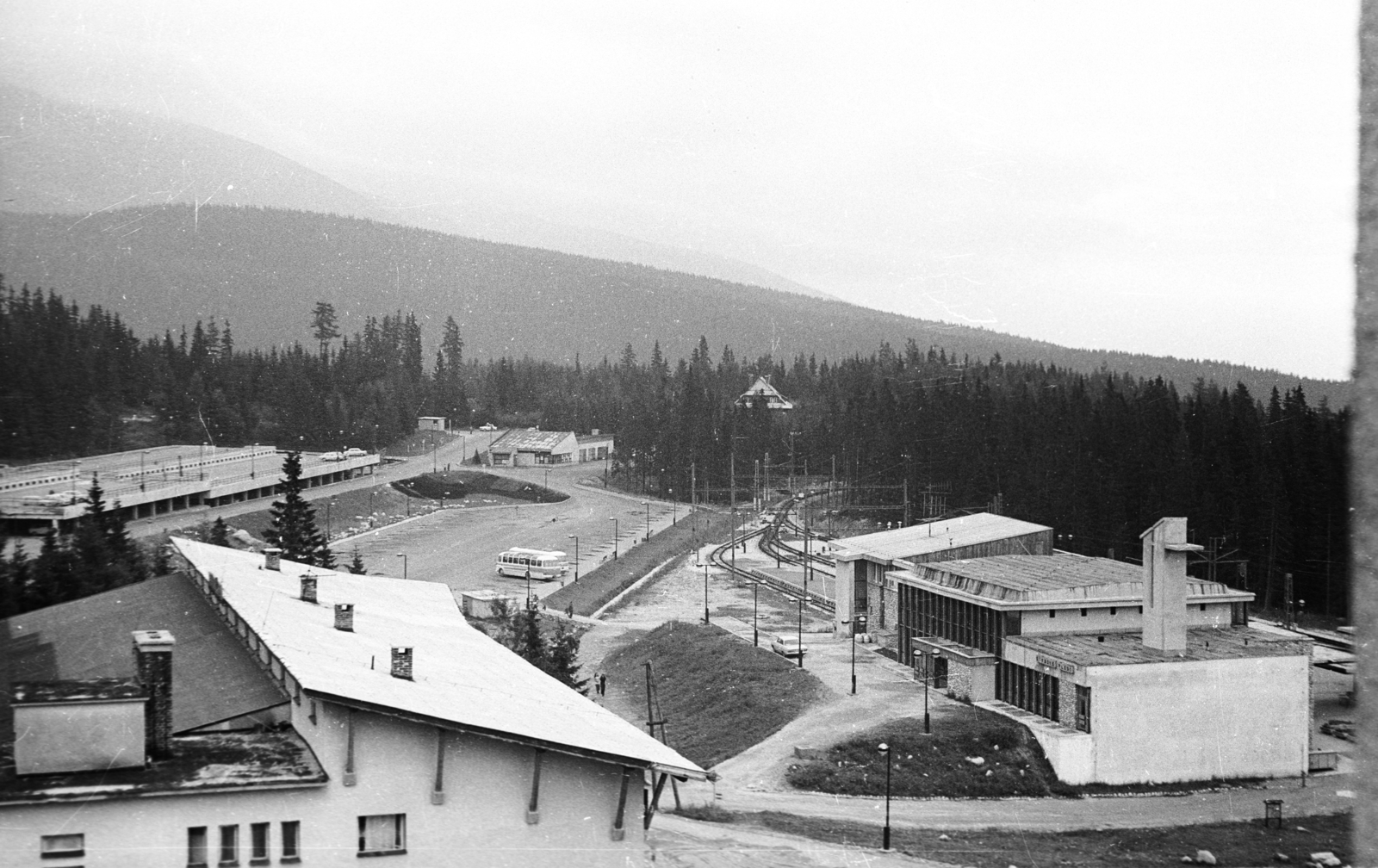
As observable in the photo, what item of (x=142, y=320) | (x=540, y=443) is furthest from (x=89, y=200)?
(x=142, y=320)

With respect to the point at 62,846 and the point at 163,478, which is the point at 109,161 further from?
the point at 62,846

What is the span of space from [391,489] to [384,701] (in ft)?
165

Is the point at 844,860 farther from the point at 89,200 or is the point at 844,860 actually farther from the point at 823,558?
the point at 89,200

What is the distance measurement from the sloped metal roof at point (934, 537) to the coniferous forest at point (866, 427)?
24.2 ft

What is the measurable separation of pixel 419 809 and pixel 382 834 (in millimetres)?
310

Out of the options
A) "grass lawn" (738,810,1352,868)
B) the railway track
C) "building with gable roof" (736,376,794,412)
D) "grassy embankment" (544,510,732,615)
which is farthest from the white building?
"building with gable roof" (736,376,794,412)

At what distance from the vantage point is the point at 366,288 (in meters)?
193

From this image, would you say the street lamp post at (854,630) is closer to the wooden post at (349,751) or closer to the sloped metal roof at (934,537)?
the sloped metal roof at (934,537)

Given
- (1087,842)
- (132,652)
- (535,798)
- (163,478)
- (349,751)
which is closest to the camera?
(349,751)

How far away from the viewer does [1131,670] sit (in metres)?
20.7

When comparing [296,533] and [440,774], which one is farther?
[296,533]

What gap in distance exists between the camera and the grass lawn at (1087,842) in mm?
15688

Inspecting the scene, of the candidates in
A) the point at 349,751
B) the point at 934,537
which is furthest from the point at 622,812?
the point at 934,537

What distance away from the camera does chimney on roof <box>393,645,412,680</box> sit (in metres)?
10.1
